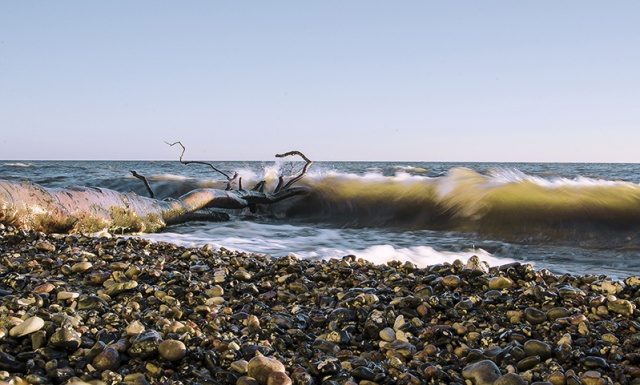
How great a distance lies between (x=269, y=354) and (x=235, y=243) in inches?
146

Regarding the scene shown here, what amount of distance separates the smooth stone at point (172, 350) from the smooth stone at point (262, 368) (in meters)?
0.26

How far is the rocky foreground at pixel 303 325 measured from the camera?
166 cm

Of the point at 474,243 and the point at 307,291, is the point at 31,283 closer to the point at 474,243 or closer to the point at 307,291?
the point at 307,291

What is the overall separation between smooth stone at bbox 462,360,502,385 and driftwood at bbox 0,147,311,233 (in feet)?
14.3

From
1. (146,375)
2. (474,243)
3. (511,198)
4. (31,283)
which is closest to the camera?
(146,375)

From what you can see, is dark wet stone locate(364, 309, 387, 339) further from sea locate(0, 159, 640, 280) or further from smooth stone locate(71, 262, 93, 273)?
sea locate(0, 159, 640, 280)

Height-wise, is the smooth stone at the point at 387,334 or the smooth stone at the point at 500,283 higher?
the smooth stone at the point at 500,283

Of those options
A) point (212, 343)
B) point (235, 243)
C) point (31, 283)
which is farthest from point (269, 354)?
point (235, 243)

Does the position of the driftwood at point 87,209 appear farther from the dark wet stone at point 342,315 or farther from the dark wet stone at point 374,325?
the dark wet stone at point 374,325

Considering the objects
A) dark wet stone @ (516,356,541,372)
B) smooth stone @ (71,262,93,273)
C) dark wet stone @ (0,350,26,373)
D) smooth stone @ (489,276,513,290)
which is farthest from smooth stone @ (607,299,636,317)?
smooth stone @ (71,262,93,273)

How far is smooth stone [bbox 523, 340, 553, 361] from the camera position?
1856 mm

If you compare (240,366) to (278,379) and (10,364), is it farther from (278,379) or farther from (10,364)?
(10,364)

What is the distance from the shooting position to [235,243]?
5.45 meters

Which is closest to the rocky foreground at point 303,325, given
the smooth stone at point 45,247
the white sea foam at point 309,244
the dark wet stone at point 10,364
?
the dark wet stone at point 10,364
